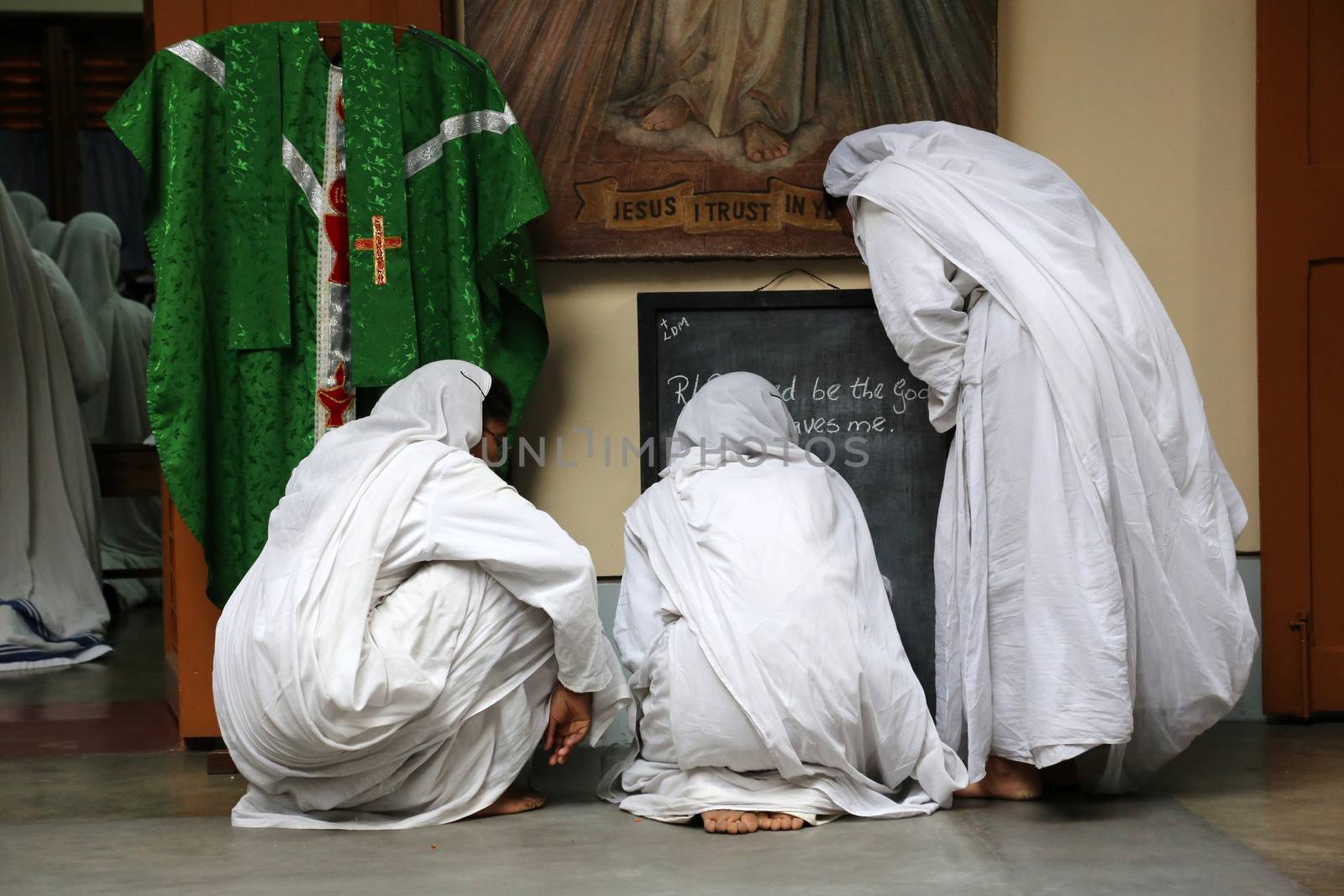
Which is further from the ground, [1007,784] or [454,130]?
[454,130]

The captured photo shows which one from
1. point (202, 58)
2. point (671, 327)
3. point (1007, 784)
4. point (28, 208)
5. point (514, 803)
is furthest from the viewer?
point (28, 208)

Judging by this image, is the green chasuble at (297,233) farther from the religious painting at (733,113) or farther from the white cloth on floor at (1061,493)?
the white cloth on floor at (1061,493)

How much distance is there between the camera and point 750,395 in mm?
3668

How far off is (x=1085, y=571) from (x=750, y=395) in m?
0.94

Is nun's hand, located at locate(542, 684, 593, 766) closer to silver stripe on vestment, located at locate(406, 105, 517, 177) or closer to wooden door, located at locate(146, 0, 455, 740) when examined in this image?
wooden door, located at locate(146, 0, 455, 740)

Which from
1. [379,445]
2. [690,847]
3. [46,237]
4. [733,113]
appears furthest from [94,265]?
[690,847]

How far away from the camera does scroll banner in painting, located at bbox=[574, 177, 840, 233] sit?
416 cm

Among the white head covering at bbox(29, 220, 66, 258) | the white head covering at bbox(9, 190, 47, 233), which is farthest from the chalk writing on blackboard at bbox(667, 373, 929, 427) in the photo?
the white head covering at bbox(9, 190, 47, 233)

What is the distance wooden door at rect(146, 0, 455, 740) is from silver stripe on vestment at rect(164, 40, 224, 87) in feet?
0.53

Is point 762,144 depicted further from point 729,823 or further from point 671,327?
point 729,823

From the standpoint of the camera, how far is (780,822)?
10.6 ft

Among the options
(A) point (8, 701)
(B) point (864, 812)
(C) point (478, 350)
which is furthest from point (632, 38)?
(A) point (8, 701)

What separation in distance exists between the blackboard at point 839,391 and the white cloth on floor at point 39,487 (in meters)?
2.99

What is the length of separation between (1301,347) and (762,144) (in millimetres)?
1709
